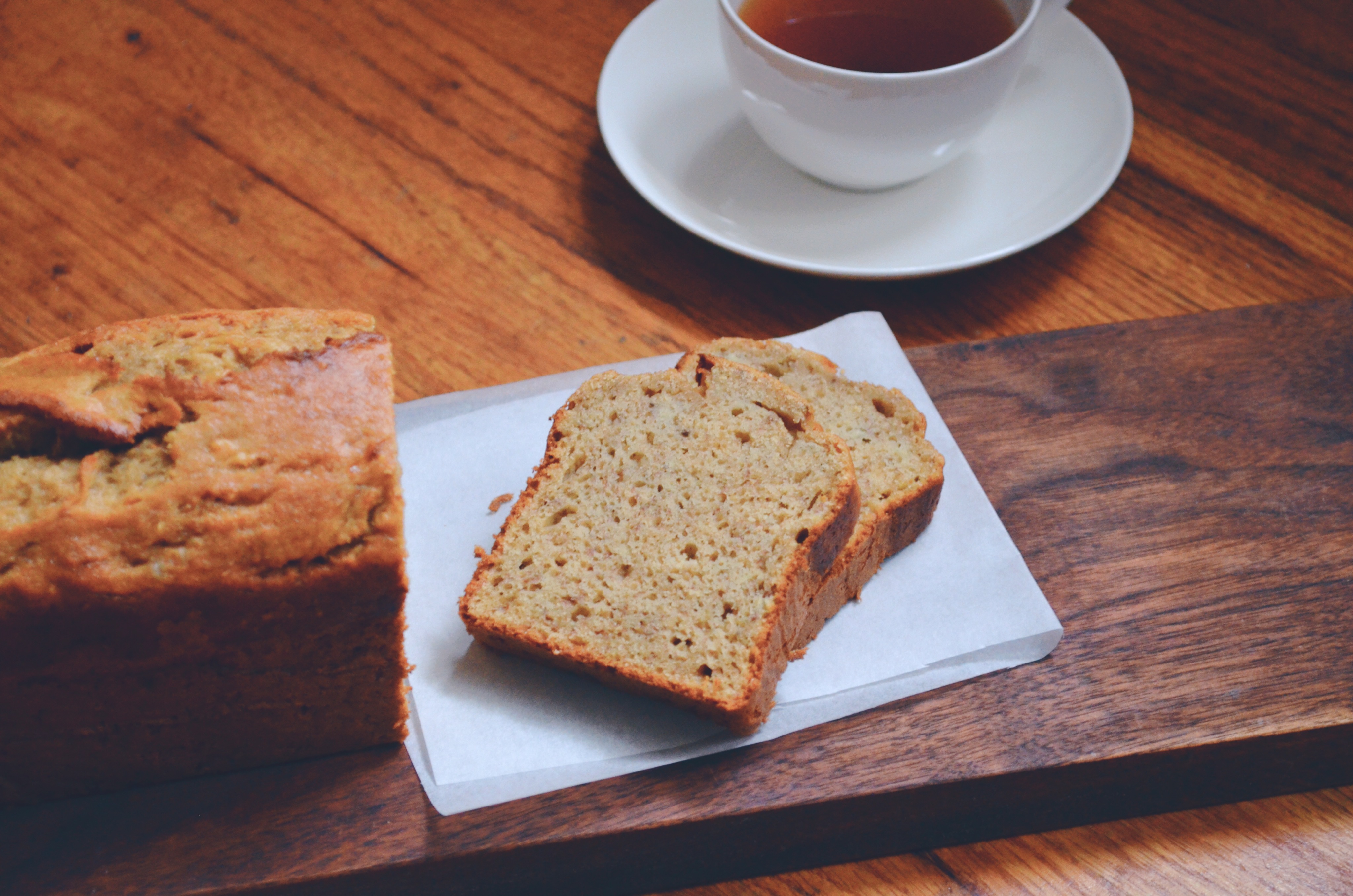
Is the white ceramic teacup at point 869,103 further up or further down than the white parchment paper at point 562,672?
further up

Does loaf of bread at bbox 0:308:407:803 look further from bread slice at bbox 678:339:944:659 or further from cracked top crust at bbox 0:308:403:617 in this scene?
bread slice at bbox 678:339:944:659

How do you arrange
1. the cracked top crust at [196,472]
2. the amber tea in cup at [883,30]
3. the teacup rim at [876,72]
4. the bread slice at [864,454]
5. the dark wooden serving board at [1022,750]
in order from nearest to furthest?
the cracked top crust at [196,472] < the dark wooden serving board at [1022,750] < the bread slice at [864,454] < the teacup rim at [876,72] < the amber tea in cup at [883,30]

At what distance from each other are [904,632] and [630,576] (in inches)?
14.5

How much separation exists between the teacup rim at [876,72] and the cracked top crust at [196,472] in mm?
869

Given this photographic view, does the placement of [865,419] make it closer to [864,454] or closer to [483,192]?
[864,454]

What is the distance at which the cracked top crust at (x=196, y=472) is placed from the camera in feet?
3.64

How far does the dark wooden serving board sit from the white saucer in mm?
324

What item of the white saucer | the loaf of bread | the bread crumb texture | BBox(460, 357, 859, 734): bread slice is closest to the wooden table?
the white saucer

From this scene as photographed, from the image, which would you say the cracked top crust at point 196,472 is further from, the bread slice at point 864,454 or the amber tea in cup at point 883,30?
the amber tea in cup at point 883,30

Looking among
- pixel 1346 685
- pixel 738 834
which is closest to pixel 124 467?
pixel 738 834

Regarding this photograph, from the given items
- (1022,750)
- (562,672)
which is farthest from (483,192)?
(1022,750)

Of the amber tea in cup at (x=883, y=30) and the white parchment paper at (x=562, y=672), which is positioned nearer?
the white parchment paper at (x=562, y=672)

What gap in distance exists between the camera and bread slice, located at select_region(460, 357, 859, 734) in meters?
1.38

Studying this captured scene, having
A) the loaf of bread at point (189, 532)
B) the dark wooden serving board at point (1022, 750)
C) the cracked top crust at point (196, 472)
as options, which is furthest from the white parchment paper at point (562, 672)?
the cracked top crust at point (196, 472)
